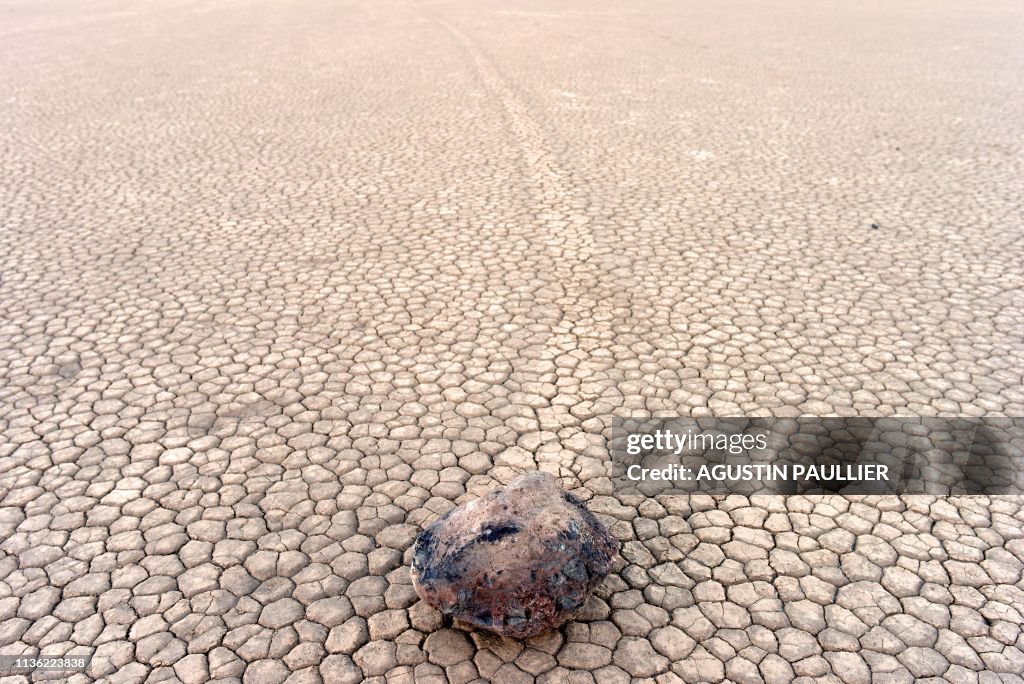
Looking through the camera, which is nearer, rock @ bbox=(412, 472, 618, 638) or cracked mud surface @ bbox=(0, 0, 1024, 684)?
rock @ bbox=(412, 472, 618, 638)

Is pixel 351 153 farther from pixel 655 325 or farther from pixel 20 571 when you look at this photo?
pixel 20 571

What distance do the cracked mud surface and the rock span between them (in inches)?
6.0

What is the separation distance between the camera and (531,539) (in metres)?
3.02

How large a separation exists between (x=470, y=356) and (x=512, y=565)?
2.13 m

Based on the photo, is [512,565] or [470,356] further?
[470,356]

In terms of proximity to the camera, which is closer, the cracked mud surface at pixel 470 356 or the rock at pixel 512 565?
the rock at pixel 512 565

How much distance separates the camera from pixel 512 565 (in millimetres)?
2984

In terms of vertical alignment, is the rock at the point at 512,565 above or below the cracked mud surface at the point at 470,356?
above

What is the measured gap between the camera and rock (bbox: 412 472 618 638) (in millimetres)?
2980

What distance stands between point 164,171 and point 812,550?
7.25 metres

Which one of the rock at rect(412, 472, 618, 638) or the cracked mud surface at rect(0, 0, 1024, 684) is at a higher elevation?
the rock at rect(412, 472, 618, 638)

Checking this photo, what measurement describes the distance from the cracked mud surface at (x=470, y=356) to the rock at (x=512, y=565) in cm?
15

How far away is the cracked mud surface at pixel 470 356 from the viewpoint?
10.3 feet

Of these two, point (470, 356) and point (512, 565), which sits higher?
point (512, 565)
